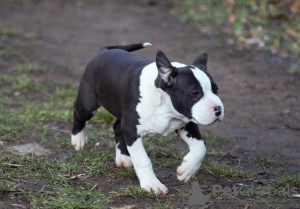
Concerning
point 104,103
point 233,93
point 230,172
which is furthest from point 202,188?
point 233,93

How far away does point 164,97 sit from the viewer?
11.7 ft

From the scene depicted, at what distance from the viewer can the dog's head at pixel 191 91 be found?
130 inches

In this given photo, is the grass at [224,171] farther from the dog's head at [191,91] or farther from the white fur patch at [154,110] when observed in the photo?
the dog's head at [191,91]

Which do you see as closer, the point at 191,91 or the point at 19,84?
the point at 191,91

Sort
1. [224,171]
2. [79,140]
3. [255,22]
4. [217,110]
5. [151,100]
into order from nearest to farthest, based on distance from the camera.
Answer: [217,110] → [151,100] → [224,171] → [79,140] → [255,22]

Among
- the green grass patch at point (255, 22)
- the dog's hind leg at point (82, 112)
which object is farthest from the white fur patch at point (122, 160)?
the green grass patch at point (255, 22)

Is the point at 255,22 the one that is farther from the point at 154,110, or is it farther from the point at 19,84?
the point at 154,110

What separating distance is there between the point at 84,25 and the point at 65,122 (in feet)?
20.4

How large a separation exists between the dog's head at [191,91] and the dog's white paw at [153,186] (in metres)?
0.62

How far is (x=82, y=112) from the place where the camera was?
4.41m

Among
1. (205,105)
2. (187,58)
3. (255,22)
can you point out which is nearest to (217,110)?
(205,105)

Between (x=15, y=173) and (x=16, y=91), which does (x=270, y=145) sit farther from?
(x=16, y=91)

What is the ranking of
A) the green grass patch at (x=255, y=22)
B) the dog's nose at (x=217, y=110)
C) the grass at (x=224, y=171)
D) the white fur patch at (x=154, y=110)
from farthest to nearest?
the green grass patch at (x=255, y=22) < the grass at (x=224, y=171) < the white fur patch at (x=154, y=110) < the dog's nose at (x=217, y=110)

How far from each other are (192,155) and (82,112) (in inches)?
50.0
